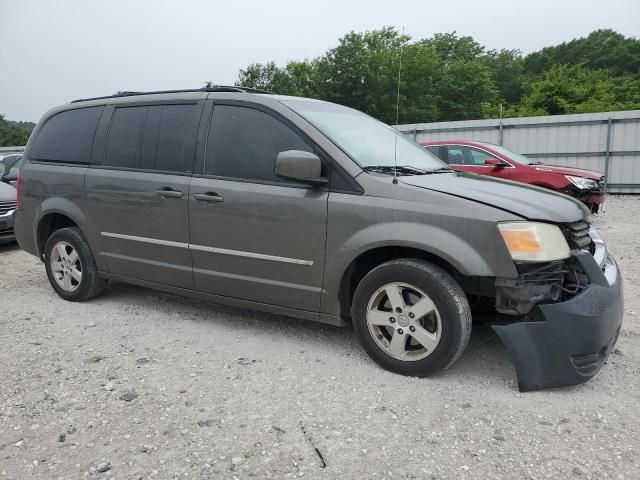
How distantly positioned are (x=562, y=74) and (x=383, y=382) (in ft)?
126

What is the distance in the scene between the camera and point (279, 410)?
2.82 metres

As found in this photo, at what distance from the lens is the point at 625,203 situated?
12852mm

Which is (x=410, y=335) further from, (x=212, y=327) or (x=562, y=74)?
A: (x=562, y=74)

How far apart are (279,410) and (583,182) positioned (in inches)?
318

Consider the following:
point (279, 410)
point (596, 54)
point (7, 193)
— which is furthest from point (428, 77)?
point (279, 410)

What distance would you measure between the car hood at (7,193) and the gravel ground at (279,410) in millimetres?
4639

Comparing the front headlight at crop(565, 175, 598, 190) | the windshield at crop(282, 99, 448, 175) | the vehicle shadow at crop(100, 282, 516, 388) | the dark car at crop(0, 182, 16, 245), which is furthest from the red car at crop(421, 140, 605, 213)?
the dark car at crop(0, 182, 16, 245)

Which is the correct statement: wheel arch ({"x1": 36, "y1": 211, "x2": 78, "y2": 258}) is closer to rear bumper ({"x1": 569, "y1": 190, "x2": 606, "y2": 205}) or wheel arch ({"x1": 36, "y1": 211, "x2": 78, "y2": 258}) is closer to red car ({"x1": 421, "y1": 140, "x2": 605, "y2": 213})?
red car ({"x1": 421, "y1": 140, "x2": 605, "y2": 213})

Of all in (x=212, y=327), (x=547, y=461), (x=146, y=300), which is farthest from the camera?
(x=146, y=300)

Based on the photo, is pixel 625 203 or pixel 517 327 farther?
pixel 625 203

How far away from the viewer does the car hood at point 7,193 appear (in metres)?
7.96

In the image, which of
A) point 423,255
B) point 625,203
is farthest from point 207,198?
point 625,203

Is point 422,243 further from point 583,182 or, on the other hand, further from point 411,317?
point 583,182

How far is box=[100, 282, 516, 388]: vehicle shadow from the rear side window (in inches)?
49.7
